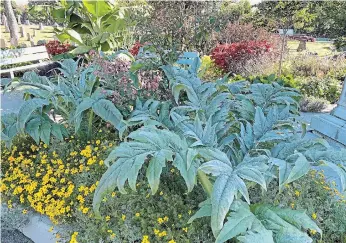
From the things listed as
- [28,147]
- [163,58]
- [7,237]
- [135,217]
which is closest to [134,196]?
[135,217]

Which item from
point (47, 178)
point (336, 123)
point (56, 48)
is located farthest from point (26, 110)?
point (56, 48)

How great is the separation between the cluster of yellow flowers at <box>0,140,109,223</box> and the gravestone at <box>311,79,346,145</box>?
251 centimetres

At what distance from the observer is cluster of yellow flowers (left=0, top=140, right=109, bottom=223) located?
2445 millimetres

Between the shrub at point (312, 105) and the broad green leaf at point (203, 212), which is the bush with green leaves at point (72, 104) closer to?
the broad green leaf at point (203, 212)

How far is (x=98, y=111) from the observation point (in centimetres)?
274

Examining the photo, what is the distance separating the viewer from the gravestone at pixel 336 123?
12.2ft

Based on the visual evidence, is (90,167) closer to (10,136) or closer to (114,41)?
(10,136)

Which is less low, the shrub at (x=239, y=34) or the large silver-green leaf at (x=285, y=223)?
the large silver-green leaf at (x=285, y=223)

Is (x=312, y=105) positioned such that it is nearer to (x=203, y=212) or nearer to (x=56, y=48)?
(x=203, y=212)

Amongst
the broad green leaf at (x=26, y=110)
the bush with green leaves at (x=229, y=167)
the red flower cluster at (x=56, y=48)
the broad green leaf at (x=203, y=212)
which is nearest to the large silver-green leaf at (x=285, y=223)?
the bush with green leaves at (x=229, y=167)

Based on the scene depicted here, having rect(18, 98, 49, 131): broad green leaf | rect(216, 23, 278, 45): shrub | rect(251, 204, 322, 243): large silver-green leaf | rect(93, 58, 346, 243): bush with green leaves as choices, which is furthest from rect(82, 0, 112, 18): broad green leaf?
rect(251, 204, 322, 243): large silver-green leaf

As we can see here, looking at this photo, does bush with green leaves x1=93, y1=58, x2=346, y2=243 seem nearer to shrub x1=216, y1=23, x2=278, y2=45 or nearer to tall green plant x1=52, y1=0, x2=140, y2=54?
tall green plant x1=52, y1=0, x2=140, y2=54

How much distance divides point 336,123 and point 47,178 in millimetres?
3041

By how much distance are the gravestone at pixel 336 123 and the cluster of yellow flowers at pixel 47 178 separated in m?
2.51
